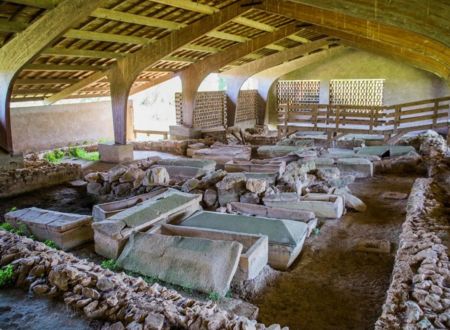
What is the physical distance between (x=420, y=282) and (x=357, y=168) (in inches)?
297

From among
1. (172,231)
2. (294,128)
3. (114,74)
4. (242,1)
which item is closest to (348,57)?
(294,128)

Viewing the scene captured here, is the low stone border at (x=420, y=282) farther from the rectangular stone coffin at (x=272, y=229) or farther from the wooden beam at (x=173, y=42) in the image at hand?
the wooden beam at (x=173, y=42)

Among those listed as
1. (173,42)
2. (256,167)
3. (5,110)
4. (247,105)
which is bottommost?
(256,167)

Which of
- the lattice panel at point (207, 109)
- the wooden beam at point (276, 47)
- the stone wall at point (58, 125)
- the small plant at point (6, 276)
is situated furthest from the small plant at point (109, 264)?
the wooden beam at point (276, 47)

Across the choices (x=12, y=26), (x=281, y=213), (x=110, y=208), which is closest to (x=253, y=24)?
(x=12, y=26)

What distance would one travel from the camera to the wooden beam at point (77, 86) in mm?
15229

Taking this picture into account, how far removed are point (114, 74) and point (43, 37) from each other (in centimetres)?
468

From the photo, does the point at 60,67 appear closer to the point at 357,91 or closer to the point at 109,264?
the point at 109,264

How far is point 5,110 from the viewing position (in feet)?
37.9

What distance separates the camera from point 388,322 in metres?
3.90

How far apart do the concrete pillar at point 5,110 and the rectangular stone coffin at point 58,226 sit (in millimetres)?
5015

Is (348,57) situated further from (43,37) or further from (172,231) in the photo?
(172,231)

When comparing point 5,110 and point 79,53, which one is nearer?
point 5,110

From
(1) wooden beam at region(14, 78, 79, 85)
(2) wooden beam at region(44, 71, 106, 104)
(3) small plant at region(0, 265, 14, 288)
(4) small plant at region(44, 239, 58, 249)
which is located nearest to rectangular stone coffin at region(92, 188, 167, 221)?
(4) small plant at region(44, 239, 58, 249)
